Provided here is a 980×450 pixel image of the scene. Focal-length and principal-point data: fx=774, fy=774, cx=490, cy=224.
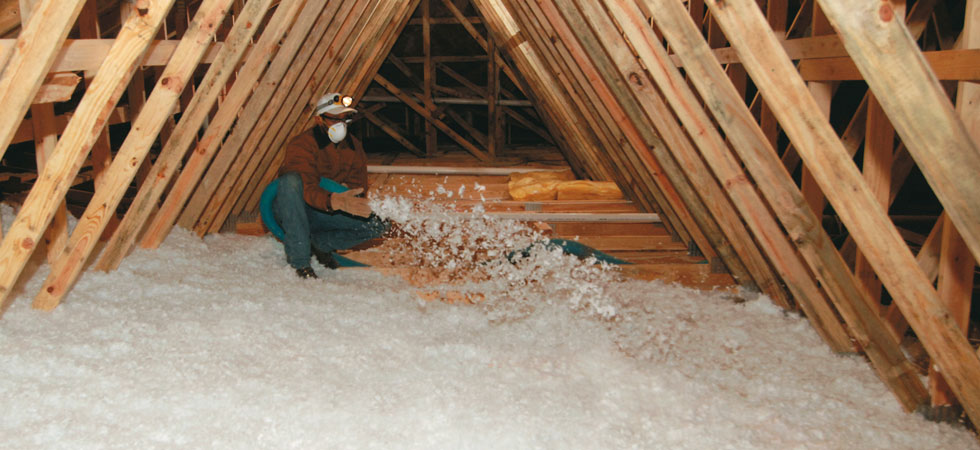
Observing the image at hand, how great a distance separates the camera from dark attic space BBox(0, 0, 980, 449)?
6.39 ft

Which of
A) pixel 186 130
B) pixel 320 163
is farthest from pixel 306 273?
pixel 186 130

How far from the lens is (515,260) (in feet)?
13.8

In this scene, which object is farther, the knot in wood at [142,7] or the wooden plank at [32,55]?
the knot in wood at [142,7]

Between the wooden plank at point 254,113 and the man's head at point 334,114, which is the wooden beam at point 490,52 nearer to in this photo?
the man's head at point 334,114

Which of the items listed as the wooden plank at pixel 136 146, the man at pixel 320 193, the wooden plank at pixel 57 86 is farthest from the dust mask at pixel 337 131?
the wooden plank at pixel 57 86

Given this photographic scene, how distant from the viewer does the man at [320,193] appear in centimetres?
404

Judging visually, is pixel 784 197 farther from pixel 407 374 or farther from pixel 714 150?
pixel 407 374

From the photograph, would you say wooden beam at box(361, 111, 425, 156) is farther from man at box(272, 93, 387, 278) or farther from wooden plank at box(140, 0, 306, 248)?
wooden plank at box(140, 0, 306, 248)

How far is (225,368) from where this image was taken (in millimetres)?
2592

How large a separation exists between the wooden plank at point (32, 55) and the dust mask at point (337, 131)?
211 cm

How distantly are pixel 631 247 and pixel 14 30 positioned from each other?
3.22 m

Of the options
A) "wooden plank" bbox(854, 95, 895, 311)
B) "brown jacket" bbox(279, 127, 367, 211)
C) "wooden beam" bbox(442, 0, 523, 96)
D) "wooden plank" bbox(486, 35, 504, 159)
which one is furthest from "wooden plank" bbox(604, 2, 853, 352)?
"wooden plank" bbox(486, 35, 504, 159)

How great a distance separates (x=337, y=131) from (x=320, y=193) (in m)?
0.34

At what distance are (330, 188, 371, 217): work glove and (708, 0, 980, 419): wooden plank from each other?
8.69 feet
